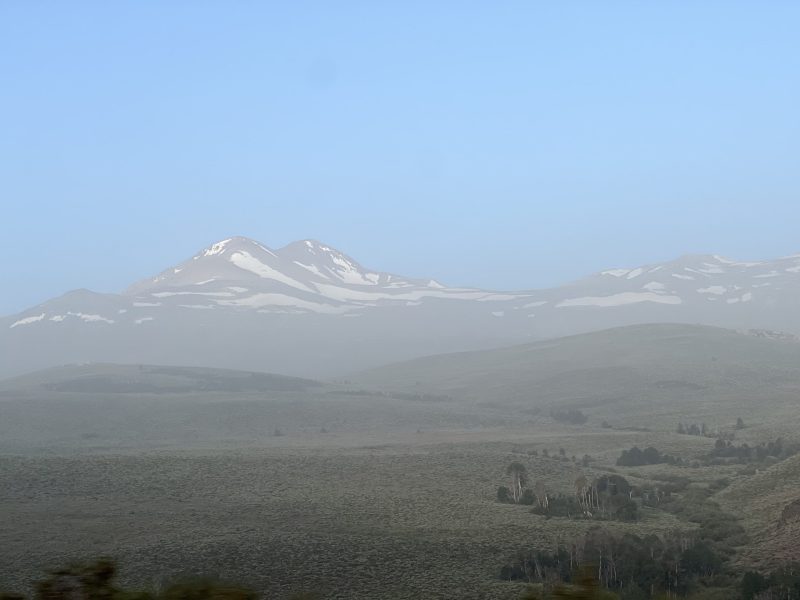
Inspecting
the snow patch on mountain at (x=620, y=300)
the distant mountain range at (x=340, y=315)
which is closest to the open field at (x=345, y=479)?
the distant mountain range at (x=340, y=315)

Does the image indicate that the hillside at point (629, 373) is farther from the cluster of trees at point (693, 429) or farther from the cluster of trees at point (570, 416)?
the cluster of trees at point (693, 429)

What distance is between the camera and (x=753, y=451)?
3947 cm

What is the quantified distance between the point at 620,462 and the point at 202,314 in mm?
123053

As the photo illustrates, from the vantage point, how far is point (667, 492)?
31.1 metres

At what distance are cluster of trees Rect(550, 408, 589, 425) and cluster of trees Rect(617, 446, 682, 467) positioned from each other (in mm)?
18576

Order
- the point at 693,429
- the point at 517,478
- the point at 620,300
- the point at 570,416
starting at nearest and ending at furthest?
the point at 517,478 < the point at 693,429 < the point at 570,416 < the point at 620,300

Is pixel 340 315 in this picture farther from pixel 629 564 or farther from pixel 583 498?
pixel 629 564

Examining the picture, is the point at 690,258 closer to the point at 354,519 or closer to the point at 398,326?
the point at 398,326

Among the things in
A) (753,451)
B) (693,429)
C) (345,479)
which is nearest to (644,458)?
(753,451)

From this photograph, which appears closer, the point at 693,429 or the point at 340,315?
the point at 693,429

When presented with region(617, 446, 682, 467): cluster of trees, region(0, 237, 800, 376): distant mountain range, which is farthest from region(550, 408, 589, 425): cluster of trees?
region(0, 237, 800, 376): distant mountain range

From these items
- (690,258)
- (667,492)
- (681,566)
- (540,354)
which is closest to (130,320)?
(540,354)

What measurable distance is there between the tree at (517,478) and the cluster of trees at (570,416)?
79.5 ft

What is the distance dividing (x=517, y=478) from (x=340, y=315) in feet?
424
